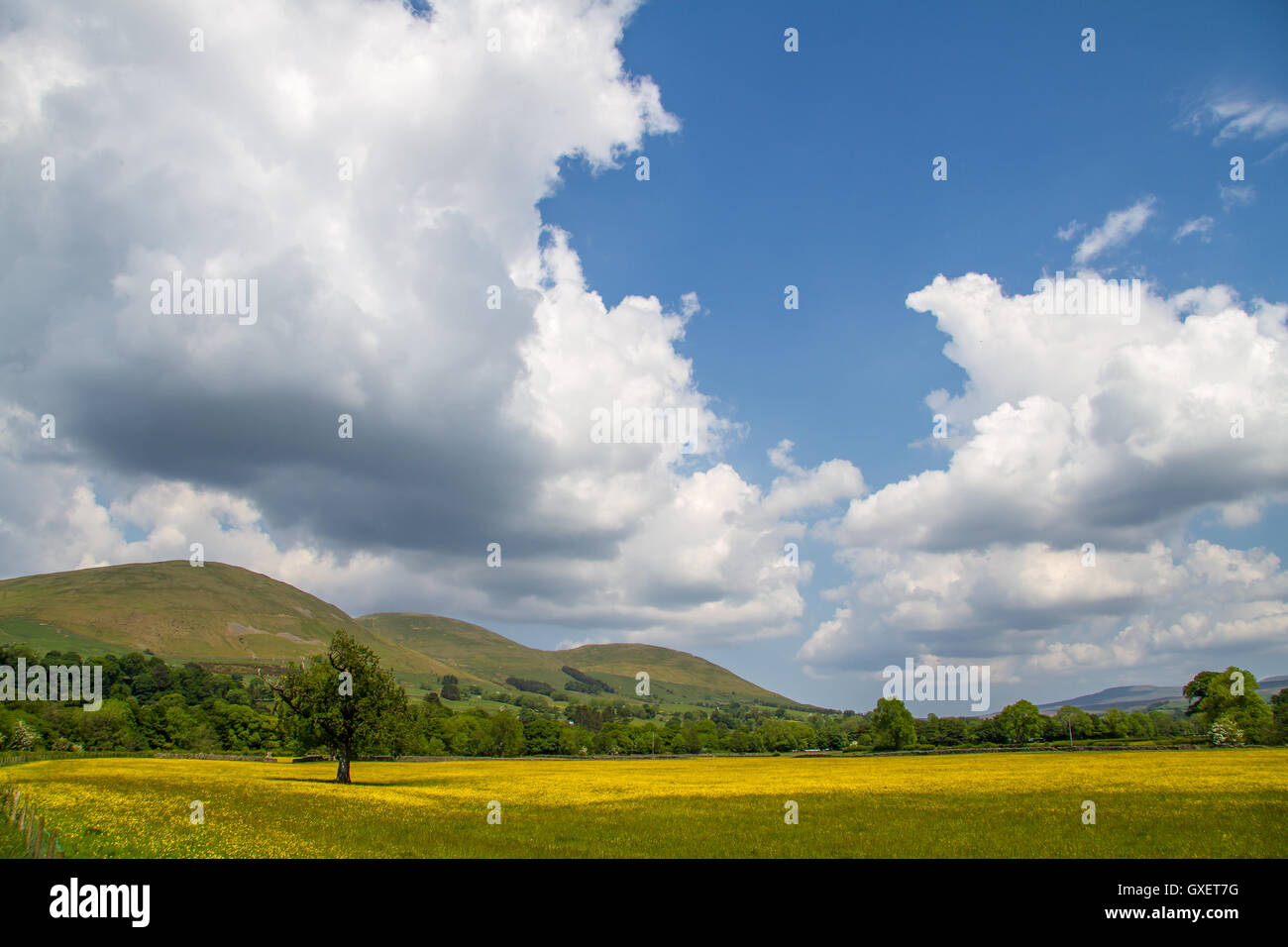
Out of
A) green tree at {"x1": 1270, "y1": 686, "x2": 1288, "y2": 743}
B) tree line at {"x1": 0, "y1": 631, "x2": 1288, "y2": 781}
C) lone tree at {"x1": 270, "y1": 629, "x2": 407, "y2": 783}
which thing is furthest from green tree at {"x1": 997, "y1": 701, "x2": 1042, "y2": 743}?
lone tree at {"x1": 270, "y1": 629, "x2": 407, "y2": 783}

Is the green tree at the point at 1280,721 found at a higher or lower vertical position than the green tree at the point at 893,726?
higher

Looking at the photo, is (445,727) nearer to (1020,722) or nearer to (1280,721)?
(1020,722)

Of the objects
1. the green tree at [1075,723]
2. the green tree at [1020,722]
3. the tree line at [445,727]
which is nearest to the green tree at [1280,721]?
the tree line at [445,727]


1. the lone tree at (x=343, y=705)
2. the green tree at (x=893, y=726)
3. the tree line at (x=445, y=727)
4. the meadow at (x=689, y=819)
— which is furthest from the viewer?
the green tree at (x=893, y=726)

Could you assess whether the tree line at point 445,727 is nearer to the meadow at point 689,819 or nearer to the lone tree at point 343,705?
the lone tree at point 343,705

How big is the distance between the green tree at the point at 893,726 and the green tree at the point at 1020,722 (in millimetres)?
20937

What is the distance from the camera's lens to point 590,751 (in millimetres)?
161375

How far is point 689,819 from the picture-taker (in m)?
31.8

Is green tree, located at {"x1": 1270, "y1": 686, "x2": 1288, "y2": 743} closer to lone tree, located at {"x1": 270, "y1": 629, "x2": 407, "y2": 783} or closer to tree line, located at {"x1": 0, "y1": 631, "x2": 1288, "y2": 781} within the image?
tree line, located at {"x1": 0, "y1": 631, "x2": 1288, "y2": 781}

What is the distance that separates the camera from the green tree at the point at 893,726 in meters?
147

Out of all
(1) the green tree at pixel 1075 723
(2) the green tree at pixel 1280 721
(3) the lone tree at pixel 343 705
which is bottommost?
(1) the green tree at pixel 1075 723

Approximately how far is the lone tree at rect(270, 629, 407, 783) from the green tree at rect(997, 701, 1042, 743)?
140 metres

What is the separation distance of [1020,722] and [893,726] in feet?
92.8
